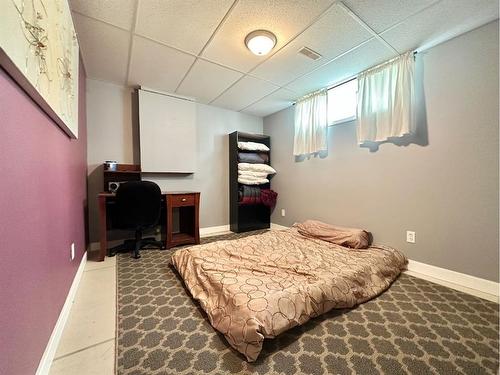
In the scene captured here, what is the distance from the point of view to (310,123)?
3139 millimetres

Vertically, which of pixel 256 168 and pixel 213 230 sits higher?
pixel 256 168

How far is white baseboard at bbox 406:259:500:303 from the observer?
1.64 meters

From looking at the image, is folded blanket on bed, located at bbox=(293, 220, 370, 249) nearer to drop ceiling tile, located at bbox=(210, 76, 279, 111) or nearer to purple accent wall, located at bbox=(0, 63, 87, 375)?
drop ceiling tile, located at bbox=(210, 76, 279, 111)

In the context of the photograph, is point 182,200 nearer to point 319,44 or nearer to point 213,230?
point 213,230

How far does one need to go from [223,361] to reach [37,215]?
1.16 m

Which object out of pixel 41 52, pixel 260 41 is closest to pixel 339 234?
pixel 260 41

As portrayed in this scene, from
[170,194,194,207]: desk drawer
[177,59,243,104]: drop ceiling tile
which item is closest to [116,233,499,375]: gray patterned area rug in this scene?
[170,194,194,207]: desk drawer

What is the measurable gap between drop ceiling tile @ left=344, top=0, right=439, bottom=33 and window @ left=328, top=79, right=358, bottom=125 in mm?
996

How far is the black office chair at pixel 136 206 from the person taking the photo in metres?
2.30

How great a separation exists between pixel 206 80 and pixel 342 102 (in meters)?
1.91

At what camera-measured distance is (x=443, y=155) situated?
6.28 feet

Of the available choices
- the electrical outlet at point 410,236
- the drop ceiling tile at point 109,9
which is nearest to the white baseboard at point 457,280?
the electrical outlet at point 410,236

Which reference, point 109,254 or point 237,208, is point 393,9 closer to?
point 237,208

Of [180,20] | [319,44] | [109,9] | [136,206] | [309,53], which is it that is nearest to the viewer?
[109,9]
